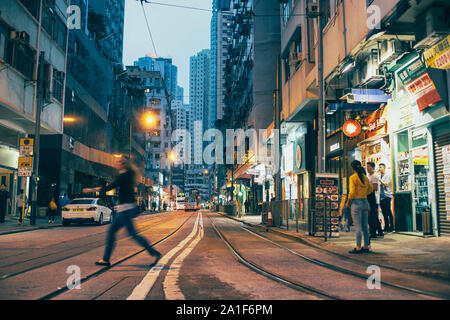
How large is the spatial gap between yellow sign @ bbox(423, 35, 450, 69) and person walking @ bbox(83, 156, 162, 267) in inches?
301

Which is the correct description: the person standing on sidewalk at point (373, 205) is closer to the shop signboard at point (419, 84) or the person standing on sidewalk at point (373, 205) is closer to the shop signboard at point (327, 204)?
the shop signboard at point (327, 204)

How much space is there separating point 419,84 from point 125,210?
914 cm

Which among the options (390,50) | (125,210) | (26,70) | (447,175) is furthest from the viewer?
(26,70)

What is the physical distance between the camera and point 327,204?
490 inches

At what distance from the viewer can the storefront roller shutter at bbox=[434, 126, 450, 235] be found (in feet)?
36.2

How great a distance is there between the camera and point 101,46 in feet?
145

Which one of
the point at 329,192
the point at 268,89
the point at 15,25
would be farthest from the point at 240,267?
the point at 268,89

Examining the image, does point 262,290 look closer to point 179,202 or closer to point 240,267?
point 240,267

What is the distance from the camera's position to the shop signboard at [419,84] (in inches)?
432

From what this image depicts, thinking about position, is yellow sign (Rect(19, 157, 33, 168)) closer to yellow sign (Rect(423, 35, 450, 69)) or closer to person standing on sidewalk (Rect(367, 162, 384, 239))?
person standing on sidewalk (Rect(367, 162, 384, 239))

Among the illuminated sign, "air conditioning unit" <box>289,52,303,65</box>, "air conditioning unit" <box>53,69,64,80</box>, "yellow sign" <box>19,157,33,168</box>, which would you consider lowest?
"yellow sign" <box>19,157,33,168</box>

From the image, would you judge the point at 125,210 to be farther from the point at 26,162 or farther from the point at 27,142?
the point at 27,142

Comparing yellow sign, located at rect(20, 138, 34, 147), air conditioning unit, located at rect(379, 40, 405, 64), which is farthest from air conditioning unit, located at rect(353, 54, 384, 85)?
yellow sign, located at rect(20, 138, 34, 147)

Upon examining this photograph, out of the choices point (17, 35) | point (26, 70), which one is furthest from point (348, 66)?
point (26, 70)
